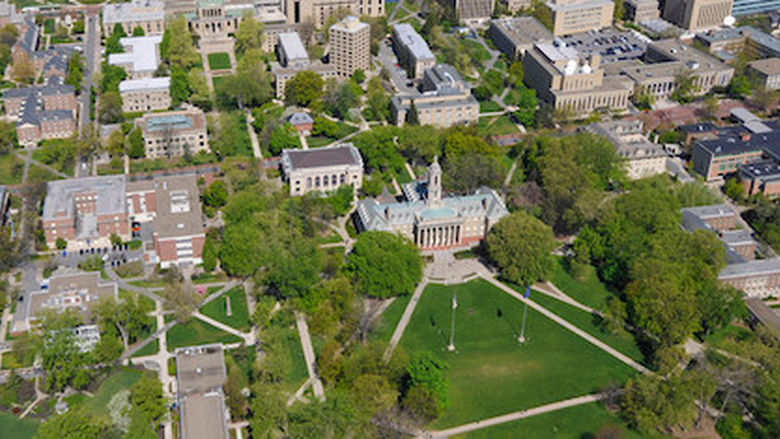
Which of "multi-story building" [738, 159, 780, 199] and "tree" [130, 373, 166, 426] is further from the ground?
"multi-story building" [738, 159, 780, 199]

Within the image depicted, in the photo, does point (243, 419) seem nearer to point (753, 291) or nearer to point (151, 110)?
point (753, 291)

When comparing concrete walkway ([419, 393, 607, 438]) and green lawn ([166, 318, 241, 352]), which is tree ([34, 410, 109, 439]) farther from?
concrete walkway ([419, 393, 607, 438])

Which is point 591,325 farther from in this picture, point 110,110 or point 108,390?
point 110,110

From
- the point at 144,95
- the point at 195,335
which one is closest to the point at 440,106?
the point at 144,95

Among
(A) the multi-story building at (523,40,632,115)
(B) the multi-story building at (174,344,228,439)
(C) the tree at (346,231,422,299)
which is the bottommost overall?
(B) the multi-story building at (174,344,228,439)

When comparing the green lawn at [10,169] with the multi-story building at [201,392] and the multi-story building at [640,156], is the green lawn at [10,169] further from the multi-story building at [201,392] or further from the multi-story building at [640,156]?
the multi-story building at [640,156]

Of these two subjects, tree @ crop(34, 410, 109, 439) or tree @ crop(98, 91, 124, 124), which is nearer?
tree @ crop(34, 410, 109, 439)

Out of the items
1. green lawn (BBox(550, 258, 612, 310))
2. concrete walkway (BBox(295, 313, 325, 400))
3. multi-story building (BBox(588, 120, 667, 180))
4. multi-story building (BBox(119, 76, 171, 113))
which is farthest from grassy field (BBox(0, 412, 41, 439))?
multi-story building (BBox(588, 120, 667, 180))
